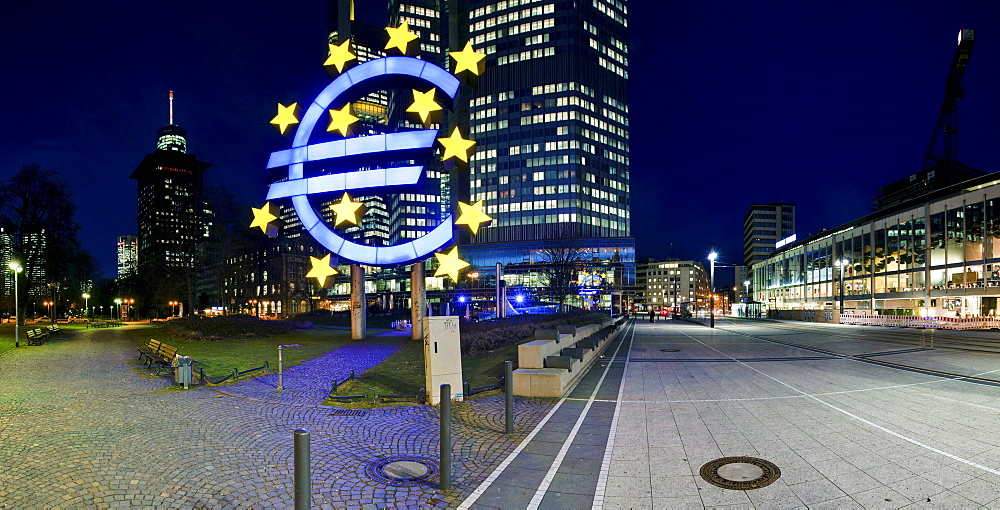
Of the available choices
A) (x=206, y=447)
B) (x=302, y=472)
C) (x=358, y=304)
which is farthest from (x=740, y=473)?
(x=358, y=304)

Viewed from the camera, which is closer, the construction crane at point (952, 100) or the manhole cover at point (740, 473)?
the manhole cover at point (740, 473)

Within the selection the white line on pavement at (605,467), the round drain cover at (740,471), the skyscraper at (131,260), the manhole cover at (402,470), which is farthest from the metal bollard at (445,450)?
the skyscraper at (131,260)

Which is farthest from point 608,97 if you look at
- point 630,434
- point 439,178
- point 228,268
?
point 630,434

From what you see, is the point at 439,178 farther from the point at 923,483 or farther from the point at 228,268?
the point at 923,483

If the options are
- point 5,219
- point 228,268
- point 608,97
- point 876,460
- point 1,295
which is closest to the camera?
point 876,460

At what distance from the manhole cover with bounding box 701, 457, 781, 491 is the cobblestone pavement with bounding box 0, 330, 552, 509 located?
291 centimetres

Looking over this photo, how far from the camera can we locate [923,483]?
581cm

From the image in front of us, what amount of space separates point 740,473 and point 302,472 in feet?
18.1

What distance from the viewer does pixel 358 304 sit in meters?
30.6

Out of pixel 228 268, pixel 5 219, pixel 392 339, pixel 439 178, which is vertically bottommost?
pixel 392 339

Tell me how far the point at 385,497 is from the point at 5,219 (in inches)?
2115

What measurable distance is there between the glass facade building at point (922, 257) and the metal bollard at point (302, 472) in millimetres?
68770

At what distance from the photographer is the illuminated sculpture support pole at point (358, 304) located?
98.9ft

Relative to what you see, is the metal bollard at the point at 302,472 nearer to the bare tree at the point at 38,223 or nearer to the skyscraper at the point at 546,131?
the bare tree at the point at 38,223
